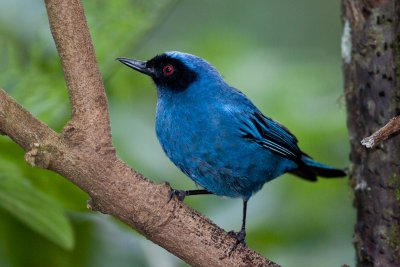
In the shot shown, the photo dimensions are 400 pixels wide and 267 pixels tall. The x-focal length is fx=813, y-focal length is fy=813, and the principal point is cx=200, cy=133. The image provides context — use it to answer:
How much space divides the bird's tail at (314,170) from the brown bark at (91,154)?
5.49 ft

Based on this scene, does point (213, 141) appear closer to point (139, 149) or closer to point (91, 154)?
point (139, 149)

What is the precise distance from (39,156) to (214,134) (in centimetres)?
148

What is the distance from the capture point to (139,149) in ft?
15.4

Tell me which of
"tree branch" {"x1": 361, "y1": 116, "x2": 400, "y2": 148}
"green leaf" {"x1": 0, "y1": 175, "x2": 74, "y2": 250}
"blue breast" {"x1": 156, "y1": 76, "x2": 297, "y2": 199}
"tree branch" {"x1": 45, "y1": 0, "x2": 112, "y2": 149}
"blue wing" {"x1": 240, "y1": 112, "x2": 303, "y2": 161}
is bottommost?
"green leaf" {"x1": 0, "y1": 175, "x2": 74, "y2": 250}

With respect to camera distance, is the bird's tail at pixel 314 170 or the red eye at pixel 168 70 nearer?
the red eye at pixel 168 70

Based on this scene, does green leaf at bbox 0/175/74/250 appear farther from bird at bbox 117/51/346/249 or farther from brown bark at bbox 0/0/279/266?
bird at bbox 117/51/346/249

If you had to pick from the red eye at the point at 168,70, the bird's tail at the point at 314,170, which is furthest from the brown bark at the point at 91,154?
the bird's tail at the point at 314,170

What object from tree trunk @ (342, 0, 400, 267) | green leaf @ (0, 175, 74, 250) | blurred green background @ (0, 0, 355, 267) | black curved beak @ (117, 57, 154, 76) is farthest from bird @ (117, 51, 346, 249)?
green leaf @ (0, 175, 74, 250)

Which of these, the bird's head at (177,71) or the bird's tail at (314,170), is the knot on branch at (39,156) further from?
the bird's tail at (314,170)

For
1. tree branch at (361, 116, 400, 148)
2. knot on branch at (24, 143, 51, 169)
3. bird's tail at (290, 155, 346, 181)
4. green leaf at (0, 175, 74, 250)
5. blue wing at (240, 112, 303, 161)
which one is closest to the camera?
knot on branch at (24, 143, 51, 169)

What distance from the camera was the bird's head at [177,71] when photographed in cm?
445

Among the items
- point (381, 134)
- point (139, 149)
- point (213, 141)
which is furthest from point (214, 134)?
point (381, 134)

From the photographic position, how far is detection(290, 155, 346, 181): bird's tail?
468 cm

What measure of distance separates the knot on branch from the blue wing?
1.73 m
